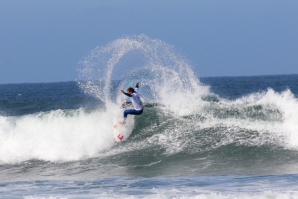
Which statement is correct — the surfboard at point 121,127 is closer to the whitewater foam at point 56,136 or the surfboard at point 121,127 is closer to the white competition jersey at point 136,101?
the whitewater foam at point 56,136

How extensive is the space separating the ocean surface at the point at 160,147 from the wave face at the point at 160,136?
3cm

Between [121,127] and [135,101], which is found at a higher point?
[135,101]

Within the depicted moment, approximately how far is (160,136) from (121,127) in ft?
4.35

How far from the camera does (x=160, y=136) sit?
1798 centimetres

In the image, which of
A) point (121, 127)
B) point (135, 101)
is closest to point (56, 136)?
point (121, 127)

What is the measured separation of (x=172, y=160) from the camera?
15883mm

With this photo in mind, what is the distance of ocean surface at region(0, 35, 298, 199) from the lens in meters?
12.1

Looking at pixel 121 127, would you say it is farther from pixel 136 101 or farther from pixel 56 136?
pixel 56 136

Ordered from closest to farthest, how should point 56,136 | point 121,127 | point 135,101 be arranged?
point 135,101, point 121,127, point 56,136

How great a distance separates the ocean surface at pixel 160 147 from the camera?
12070 mm

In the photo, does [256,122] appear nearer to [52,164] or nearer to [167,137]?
[167,137]

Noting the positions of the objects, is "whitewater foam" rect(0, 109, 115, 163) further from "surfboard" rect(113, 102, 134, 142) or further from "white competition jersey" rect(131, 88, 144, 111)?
"white competition jersey" rect(131, 88, 144, 111)

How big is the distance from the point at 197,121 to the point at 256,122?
7.01ft

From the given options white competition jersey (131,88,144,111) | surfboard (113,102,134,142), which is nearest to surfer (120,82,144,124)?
white competition jersey (131,88,144,111)
